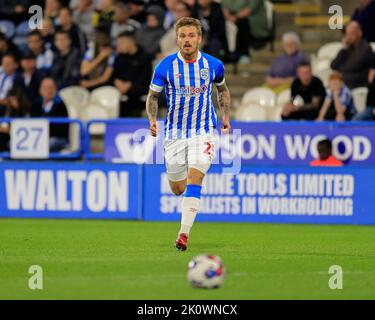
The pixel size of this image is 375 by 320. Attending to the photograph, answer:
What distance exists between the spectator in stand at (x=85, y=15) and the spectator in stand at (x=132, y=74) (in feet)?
9.33

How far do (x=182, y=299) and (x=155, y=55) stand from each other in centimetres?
1327

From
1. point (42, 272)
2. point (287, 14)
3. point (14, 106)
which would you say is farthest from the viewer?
point (287, 14)

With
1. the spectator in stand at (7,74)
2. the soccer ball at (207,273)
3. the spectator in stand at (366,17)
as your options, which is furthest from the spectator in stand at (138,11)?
the soccer ball at (207,273)

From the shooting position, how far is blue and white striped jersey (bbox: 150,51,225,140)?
11.2 meters

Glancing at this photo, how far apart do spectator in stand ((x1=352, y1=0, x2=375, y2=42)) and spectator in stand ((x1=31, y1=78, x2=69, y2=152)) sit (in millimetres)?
5693

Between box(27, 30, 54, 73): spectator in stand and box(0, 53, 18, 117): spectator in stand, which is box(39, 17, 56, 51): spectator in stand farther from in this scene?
→ box(0, 53, 18, 117): spectator in stand

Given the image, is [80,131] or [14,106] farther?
[14,106]

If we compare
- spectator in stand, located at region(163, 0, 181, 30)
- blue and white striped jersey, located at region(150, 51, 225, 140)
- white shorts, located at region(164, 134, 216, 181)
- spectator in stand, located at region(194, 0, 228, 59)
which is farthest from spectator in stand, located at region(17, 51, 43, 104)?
blue and white striped jersey, located at region(150, 51, 225, 140)

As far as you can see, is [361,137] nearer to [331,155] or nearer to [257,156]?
[331,155]

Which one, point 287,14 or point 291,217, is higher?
point 287,14

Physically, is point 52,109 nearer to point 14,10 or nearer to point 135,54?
point 135,54

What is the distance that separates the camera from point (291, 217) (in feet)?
52.3

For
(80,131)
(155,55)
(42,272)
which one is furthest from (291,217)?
(42,272)

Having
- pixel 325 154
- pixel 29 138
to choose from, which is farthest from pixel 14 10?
pixel 325 154
